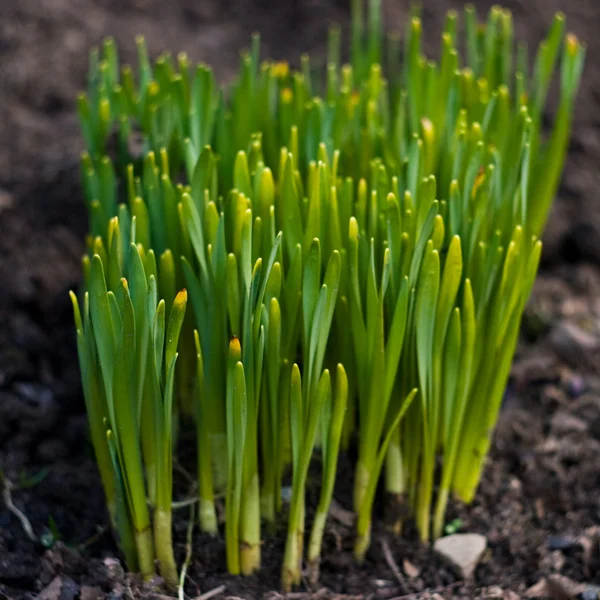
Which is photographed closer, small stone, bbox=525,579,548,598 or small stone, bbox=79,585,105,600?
small stone, bbox=79,585,105,600

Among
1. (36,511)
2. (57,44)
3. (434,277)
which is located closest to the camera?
(434,277)

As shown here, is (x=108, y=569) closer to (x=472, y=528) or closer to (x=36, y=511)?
(x=36, y=511)

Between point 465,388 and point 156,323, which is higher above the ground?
point 156,323

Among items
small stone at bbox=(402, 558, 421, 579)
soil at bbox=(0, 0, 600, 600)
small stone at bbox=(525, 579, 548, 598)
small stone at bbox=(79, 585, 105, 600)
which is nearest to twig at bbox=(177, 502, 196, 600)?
soil at bbox=(0, 0, 600, 600)

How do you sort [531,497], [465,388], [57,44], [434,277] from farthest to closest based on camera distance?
1. [57,44]
2. [531,497]
3. [465,388]
4. [434,277]

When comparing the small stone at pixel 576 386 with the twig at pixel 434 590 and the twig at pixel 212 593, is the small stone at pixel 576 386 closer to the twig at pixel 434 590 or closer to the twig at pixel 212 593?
the twig at pixel 434 590

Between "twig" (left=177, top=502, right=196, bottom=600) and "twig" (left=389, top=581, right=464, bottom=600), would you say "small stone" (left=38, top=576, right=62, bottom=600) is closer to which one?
"twig" (left=177, top=502, right=196, bottom=600)

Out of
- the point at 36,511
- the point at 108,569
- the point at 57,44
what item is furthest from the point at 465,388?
the point at 57,44

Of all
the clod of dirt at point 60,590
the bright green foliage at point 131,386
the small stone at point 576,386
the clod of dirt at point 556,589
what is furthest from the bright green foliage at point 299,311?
the small stone at point 576,386
